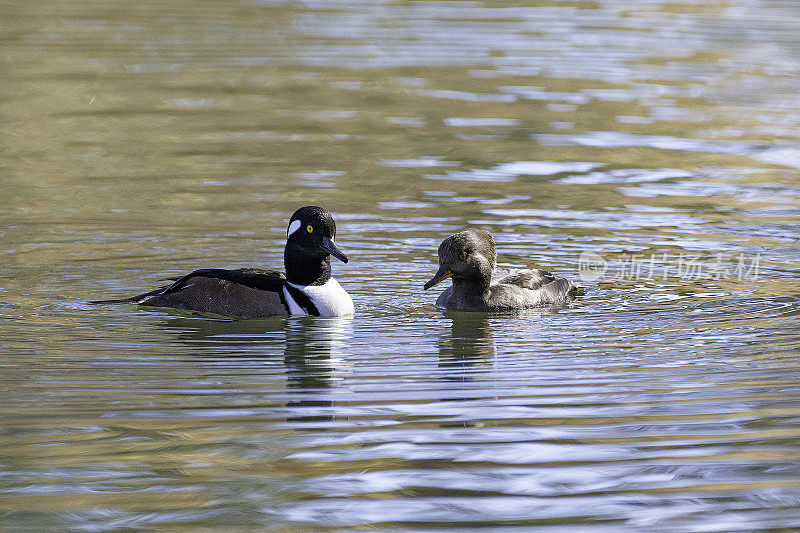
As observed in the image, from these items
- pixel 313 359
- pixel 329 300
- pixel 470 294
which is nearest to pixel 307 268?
pixel 329 300

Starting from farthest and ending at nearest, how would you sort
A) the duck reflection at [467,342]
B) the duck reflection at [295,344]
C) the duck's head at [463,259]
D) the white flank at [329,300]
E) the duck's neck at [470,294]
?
the duck's neck at [470,294] → the duck's head at [463,259] → the white flank at [329,300] → the duck reflection at [467,342] → the duck reflection at [295,344]

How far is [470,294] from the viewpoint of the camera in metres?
10.9

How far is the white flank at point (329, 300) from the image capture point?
412 inches

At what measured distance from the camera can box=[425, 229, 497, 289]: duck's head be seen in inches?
422

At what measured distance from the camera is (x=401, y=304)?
10.9m

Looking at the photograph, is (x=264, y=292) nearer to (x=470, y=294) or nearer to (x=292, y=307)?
(x=292, y=307)

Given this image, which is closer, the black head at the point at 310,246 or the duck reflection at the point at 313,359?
the duck reflection at the point at 313,359

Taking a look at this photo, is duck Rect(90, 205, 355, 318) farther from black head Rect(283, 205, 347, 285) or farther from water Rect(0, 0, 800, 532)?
water Rect(0, 0, 800, 532)

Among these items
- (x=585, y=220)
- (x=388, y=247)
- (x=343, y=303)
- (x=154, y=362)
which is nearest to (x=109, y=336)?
(x=154, y=362)

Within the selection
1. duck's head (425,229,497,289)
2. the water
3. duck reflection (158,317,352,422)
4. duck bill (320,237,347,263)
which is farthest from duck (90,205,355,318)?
duck's head (425,229,497,289)

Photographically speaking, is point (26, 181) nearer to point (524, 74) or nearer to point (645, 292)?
point (645, 292)

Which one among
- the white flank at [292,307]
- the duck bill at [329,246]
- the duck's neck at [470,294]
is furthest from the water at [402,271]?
the duck bill at [329,246]

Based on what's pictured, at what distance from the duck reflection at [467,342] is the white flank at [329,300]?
2.92ft

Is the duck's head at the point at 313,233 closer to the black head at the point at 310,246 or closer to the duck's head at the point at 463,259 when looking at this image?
the black head at the point at 310,246
